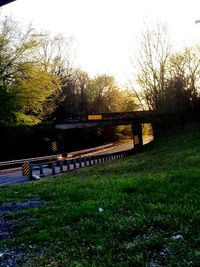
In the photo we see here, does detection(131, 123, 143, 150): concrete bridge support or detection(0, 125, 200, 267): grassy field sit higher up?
detection(0, 125, 200, 267): grassy field

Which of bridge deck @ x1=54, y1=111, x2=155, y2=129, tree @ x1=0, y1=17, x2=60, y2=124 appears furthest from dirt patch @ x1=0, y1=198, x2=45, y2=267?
bridge deck @ x1=54, y1=111, x2=155, y2=129

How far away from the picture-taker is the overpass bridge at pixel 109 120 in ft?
204

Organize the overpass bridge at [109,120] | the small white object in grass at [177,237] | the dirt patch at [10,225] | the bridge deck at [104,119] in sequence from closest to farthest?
the dirt patch at [10,225] → the small white object in grass at [177,237] → the overpass bridge at [109,120] → the bridge deck at [104,119]

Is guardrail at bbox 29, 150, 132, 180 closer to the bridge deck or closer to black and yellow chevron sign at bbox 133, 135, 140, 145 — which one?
the bridge deck

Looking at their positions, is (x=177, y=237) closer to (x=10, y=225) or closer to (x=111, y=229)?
(x=111, y=229)

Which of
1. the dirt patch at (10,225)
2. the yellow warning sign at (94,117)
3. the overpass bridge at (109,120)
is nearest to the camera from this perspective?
the dirt patch at (10,225)

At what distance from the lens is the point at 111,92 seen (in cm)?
9138

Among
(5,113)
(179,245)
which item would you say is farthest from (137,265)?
(5,113)

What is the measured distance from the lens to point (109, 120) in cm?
6625

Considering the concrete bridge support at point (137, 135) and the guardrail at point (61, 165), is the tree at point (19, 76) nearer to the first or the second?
the guardrail at point (61, 165)

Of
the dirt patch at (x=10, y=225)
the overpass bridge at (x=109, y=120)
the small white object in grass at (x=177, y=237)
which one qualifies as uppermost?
the overpass bridge at (x=109, y=120)

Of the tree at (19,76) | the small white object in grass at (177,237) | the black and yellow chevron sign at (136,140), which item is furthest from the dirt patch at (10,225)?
the black and yellow chevron sign at (136,140)

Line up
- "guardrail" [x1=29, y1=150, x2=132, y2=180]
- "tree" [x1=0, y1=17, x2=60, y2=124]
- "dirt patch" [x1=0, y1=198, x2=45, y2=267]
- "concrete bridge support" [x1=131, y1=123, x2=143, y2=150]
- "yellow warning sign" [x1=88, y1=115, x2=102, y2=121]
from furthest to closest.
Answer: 1. "concrete bridge support" [x1=131, y1=123, x2=143, y2=150]
2. "yellow warning sign" [x1=88, y1=115, x2=102, y2=121]
3. "tree" [x1=0, y1=17, x2=60, y2=124]
4. "guardrail" [x1=29, y1=150, x2=132, y2=180]
5. "dirt patch" [x1=0, y1=198, x2=45, y2=267]

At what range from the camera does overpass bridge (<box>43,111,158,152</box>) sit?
6226cm
